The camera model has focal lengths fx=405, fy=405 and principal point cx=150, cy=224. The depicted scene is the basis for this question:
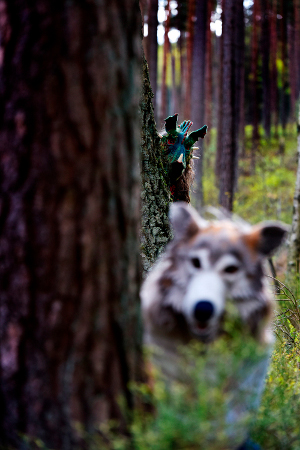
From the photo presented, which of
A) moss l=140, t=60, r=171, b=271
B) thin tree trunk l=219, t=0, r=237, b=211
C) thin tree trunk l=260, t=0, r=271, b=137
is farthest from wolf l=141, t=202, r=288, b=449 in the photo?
thin tree trunk l=260, t=0, r=271, b=137

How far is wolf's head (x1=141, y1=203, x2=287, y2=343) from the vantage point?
164cm

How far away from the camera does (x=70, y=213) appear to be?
1594 mm

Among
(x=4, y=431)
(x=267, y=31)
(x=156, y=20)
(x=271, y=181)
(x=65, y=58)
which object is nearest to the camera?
(x=65, y=58)

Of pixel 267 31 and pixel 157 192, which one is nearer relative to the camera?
pixel 157 192

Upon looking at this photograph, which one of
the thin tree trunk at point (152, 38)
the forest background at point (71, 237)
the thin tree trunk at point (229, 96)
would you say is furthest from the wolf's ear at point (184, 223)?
the thin tree trunk at point (152, 38)

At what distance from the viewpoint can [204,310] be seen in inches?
62.1

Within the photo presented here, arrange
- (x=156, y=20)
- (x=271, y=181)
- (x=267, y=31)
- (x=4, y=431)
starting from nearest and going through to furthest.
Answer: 1. (x=4, y=431)
2. (x=156, y=20)
3. (x=271, y=181)
4. (x=267, y=31)

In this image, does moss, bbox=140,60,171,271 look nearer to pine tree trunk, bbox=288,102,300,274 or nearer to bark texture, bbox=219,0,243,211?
pine tree trunk, bbox=288,102,300,274

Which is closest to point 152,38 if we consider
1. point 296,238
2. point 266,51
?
point 296,238

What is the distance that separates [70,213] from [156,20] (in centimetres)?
1103

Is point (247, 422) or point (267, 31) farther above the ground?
point (267, 31)

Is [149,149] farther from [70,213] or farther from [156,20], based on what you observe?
[156,20]

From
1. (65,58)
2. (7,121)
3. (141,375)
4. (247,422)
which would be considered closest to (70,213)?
(7,121)

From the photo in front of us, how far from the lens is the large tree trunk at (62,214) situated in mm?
1580
